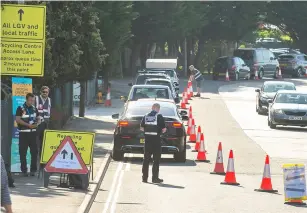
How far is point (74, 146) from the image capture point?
17.7 m

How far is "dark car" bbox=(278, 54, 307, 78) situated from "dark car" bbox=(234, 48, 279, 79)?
348 cm

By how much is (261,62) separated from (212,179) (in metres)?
47.8

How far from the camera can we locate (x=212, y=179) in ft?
67.4

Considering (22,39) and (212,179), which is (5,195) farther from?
(212,179)

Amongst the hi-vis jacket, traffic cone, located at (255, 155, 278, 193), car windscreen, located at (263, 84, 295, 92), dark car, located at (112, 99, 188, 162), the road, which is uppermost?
the hi-vis jacket

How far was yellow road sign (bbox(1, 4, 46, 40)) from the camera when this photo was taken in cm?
1666

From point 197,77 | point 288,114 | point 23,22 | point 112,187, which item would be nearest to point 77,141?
point 112,187

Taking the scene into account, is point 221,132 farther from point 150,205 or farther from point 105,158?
point 150,205

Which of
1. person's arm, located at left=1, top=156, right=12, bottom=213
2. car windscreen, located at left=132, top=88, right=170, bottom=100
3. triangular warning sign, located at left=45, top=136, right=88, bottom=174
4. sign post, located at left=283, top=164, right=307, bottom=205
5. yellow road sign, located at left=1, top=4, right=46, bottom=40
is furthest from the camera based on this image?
car windscreen, located at left=132, top=88, right=170, bottom=100

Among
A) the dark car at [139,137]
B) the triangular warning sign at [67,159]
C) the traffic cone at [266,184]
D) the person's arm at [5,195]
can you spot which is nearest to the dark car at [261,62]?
the dark car at [139,137]

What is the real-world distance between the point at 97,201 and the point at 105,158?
6733 millimetres

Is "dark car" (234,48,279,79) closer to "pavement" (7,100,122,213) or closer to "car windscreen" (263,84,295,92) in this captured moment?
"car windscreen" (263,84,295,92)

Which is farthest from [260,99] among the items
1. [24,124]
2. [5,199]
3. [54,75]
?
[5,199]

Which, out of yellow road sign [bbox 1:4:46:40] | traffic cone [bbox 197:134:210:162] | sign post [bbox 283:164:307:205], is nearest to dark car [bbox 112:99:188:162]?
traffic cone [bbox 197:134:210:162]
